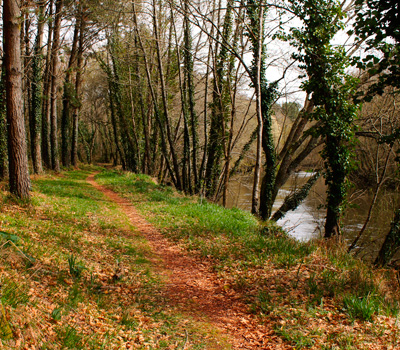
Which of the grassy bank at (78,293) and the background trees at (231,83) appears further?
the background trees at (231,83)

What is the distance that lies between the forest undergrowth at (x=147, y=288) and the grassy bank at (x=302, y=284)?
0.06ft

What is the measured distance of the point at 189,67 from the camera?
16641 mm

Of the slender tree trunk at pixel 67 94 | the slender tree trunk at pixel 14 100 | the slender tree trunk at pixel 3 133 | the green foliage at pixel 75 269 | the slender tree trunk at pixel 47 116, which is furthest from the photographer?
the slender tree trunk at pixel 67 94

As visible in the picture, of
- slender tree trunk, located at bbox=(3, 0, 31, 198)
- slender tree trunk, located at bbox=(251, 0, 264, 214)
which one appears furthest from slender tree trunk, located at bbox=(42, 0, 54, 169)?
slender tree trunk, located at bbox=(251, 0, 264, 214)

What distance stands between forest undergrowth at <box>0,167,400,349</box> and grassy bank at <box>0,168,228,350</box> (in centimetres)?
2

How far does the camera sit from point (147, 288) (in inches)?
203

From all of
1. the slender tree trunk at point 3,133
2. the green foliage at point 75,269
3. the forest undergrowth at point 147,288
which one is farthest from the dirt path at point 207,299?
the slender tree trunk at point 3,133

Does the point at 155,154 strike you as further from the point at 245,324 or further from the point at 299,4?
the point at 245,324

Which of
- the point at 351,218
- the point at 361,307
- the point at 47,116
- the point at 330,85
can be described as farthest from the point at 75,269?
the point at 351,218

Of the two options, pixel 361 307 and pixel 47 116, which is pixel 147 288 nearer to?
pixel 361 307

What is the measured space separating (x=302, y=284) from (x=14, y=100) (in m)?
8.01

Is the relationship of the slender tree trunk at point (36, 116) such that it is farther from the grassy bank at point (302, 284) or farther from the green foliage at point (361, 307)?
the green foliage at point (361, 307)

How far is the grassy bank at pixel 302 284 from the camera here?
378 cm

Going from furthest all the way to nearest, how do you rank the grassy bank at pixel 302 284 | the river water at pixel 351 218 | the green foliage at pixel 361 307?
the river water at pixel 351 218
the green foliage at pixel 361 307
the grassy bank at pixel 302 284
